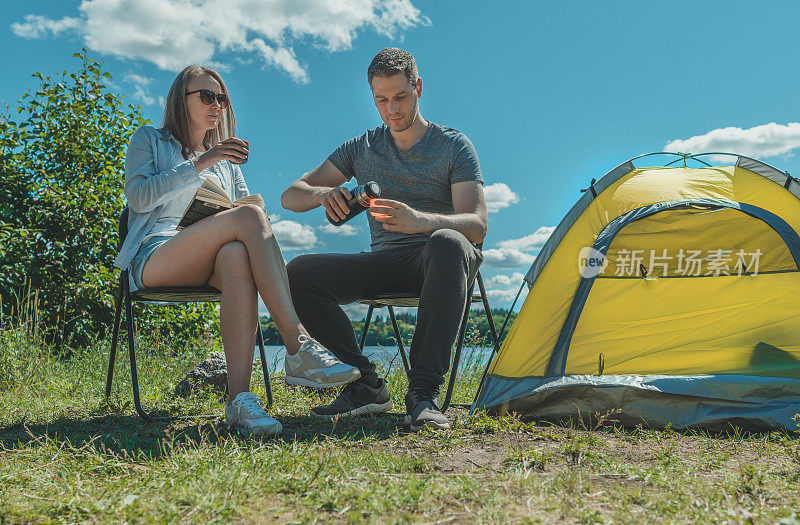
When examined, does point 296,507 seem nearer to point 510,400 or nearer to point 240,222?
point 240,222

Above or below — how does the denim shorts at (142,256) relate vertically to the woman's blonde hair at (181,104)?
below

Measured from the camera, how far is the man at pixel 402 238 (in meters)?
2.60

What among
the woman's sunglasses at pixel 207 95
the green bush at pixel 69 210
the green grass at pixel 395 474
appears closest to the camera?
the green grass at pixel 395 474

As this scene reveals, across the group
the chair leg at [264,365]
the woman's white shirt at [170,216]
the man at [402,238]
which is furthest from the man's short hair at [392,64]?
the chair leg at [264,365]

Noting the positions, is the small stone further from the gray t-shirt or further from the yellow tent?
A: the yellow tent

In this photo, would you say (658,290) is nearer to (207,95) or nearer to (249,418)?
(249,418)

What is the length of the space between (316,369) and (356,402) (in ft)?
2.03

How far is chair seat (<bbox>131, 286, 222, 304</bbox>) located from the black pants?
1.27 ft

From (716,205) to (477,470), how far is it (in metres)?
2.18

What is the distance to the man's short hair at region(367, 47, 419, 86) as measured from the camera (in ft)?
9.75

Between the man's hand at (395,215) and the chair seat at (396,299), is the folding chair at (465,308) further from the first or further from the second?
the man's hand at (395,215)

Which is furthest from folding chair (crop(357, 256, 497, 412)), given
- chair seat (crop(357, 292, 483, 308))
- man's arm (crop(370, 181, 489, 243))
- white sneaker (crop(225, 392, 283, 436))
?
white sneaker (crop(225, 392, 283, 436))

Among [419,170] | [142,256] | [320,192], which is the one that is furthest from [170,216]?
[419,170]

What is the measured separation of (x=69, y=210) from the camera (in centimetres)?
547
